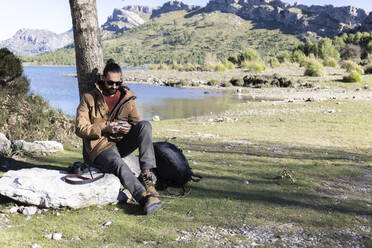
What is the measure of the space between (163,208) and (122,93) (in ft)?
5.45

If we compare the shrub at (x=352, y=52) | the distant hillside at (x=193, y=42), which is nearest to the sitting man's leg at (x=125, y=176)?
the shrub at (x=352, y=52)

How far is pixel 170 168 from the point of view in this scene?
482cm

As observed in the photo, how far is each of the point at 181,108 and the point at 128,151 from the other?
48.7 feet

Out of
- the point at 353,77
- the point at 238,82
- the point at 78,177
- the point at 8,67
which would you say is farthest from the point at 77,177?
the point at 238,82

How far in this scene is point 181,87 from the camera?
108ft

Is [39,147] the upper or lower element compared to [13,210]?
upper

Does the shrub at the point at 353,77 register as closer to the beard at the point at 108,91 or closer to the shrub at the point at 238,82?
the shrub at the point at 238,82

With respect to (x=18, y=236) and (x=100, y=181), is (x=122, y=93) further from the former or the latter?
(x=18, y=236)

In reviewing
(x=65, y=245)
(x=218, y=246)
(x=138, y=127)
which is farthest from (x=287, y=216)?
(x=65, y=245)

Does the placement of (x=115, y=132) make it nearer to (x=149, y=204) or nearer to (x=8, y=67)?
(x=149, y=204)

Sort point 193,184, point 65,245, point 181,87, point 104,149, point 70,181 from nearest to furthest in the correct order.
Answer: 1. point 65,245
2. point 70,181
3. point 104,149
4. point 193,184
5. point 181,87

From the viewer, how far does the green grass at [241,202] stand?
3.30 meters

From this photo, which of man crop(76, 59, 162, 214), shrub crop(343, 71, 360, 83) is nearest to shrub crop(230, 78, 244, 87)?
shrub crop(343, 71, 360, 83)

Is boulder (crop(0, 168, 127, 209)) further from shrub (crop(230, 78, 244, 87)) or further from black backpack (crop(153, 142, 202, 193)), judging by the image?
shrub (crop(230, 78, 244, 87))
